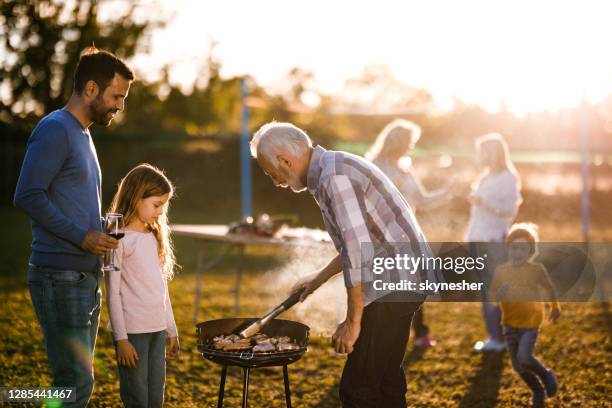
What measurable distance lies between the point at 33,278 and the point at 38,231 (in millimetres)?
205

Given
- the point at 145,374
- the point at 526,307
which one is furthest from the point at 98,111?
the point at 526,307

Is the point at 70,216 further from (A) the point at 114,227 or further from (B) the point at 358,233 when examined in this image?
(B) the point at 358,233

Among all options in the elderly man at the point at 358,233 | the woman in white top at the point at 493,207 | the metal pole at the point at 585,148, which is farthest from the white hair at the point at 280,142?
the metal pole at the point at 585,148

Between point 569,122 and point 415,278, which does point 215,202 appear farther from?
point 415,278

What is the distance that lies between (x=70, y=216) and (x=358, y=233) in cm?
126

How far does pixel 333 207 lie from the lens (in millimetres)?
2895

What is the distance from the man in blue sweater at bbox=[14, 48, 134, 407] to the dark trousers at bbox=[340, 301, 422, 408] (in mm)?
1140

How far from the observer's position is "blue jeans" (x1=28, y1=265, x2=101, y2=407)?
3.10 metres

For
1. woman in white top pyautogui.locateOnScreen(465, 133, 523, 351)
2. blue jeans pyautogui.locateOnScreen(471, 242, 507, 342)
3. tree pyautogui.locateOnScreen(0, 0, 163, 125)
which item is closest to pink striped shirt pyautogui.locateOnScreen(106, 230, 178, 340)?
blue jeans pyautogui.locateOnScreen(471, 242, 507, 342)

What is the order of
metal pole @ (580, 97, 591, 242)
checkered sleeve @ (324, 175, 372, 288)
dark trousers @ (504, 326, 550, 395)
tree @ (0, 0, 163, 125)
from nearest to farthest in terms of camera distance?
1. checkered sleeve @ (324, 175, 372, 288)
2. dark trousers @ (504, 326, 550, 395)
3. metal pole @ (580, 97, 591, 242)
4. tree @ (0, 0, 163, 125)

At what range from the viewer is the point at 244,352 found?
3.30m

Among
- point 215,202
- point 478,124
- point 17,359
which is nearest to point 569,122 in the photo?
point 478,124

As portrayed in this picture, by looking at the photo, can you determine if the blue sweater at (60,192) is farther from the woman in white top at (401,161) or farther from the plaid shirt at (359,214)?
the woman in white top at (401,161)

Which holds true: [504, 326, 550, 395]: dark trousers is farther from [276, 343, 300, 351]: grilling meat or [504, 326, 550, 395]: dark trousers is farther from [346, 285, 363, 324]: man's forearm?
[346, 285, 363, 324]: man's forearm
